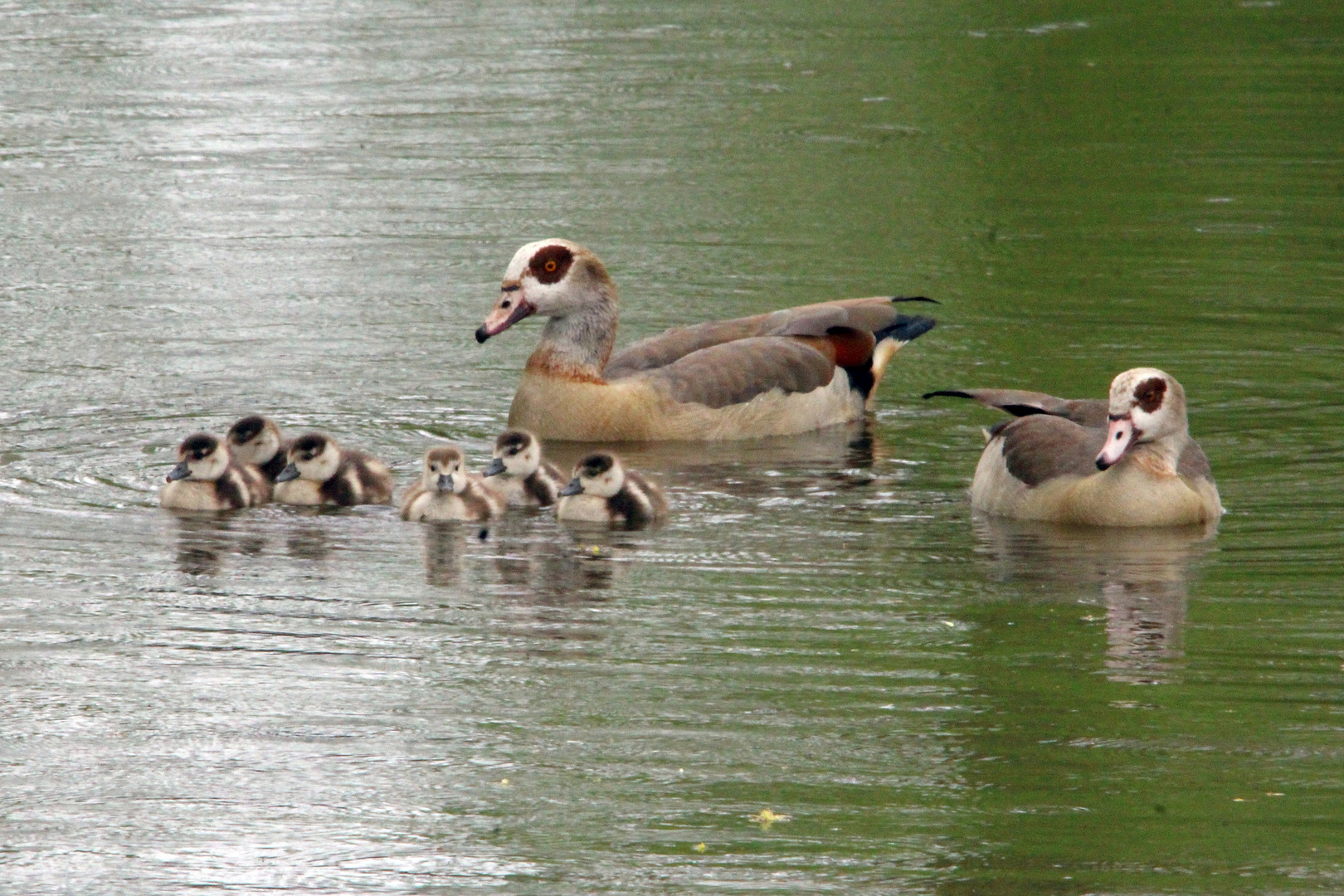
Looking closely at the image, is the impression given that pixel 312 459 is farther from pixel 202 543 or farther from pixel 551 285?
pixel 551 285

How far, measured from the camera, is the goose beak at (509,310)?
504 inches

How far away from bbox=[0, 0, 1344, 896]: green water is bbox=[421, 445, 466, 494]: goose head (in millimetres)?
288

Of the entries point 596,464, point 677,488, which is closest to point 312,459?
point 596,464

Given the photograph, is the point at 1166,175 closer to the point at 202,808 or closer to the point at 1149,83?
the point at 1149,83

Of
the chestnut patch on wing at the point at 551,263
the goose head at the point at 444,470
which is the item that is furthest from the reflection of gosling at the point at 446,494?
the chestnut patch on wing at the point at 551,263

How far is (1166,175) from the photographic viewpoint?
1942 cm

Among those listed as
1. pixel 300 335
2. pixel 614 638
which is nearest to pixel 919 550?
pixel 614 638

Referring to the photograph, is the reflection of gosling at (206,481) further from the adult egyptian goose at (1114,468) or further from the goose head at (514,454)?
the adult egyptian goose at (1114,468)

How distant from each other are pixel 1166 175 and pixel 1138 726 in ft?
41.7

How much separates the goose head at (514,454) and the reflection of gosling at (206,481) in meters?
1.17

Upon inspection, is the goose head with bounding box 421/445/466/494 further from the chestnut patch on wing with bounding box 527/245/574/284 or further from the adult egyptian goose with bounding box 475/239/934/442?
the chestnut patch on wing with bounding box 527/245/574/284

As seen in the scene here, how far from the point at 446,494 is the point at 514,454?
55 centimetres

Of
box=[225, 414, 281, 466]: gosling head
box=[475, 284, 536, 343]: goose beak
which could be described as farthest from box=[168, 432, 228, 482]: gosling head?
box=[475, 284, 536, 343]: goose beak

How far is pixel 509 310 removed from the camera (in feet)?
42.5
